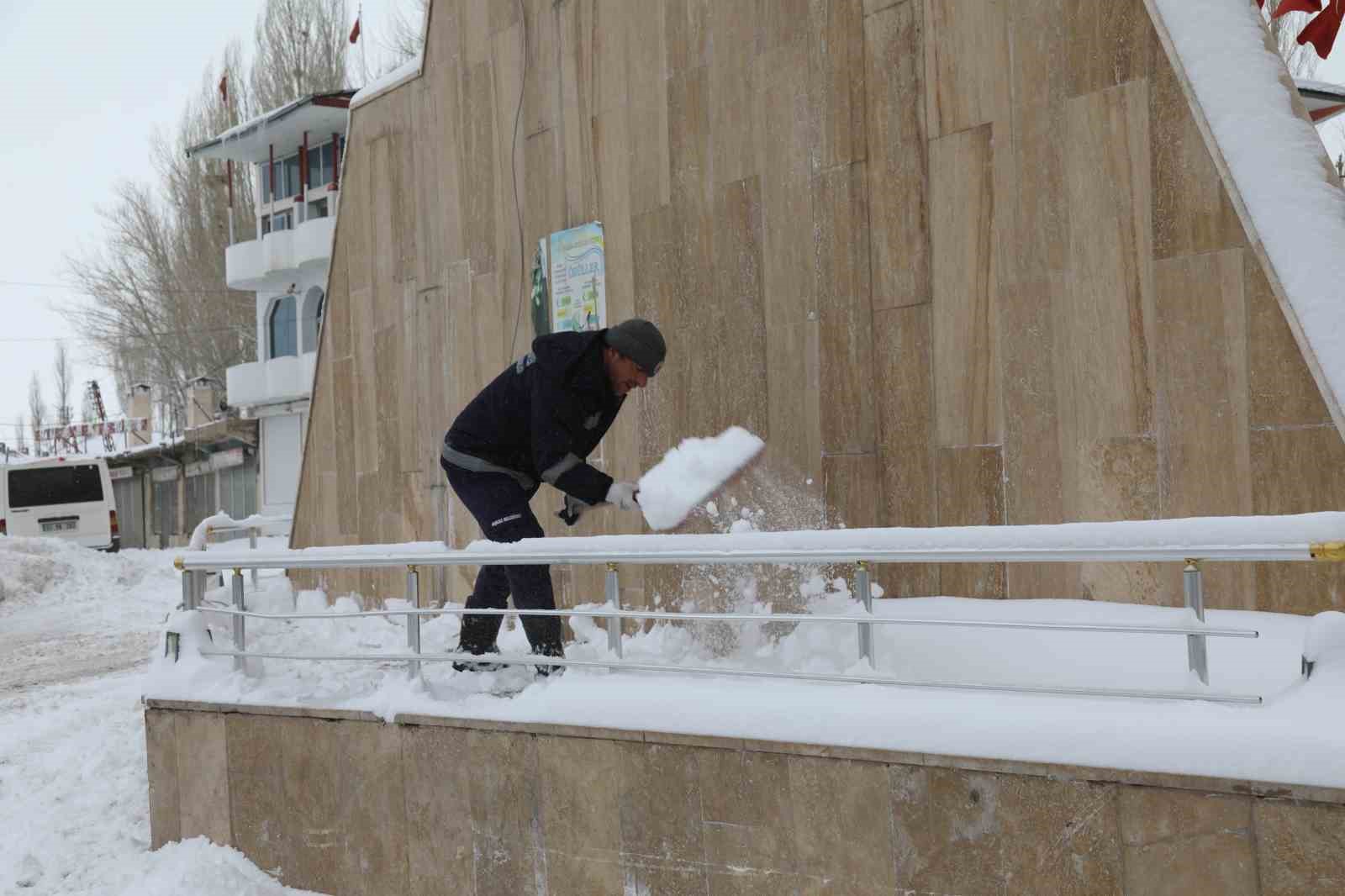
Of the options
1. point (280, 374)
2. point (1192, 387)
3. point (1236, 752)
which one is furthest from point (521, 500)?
point (280, 374)

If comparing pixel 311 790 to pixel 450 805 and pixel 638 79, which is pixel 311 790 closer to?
pixel 450 805

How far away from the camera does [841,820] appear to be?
3.63 metres

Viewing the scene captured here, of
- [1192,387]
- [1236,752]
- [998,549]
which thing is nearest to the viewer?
[1236,752]

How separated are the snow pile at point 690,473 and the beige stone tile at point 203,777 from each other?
2.13 metres

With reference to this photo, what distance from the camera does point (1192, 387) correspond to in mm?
4621

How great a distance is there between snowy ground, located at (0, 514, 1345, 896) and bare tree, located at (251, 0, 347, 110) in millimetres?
31502

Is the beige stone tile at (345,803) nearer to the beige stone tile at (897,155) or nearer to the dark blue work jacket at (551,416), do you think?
the dark blue work jacket at (551,416)

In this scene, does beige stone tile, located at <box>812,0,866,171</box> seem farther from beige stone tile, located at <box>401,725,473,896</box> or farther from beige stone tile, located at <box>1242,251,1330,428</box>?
beige stone tile, located at <box>401,725,473,896</box>

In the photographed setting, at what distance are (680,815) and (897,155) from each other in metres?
3.05

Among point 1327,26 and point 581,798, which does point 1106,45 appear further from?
point 581,798

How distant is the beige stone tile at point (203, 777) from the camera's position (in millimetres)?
5613

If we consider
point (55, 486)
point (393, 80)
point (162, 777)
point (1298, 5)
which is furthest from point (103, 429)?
point (1298, 5)

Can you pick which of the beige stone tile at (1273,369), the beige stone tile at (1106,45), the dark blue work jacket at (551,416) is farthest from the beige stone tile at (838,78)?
the beige stone tile at (1273,369)

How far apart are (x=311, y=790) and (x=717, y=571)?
2.22m
